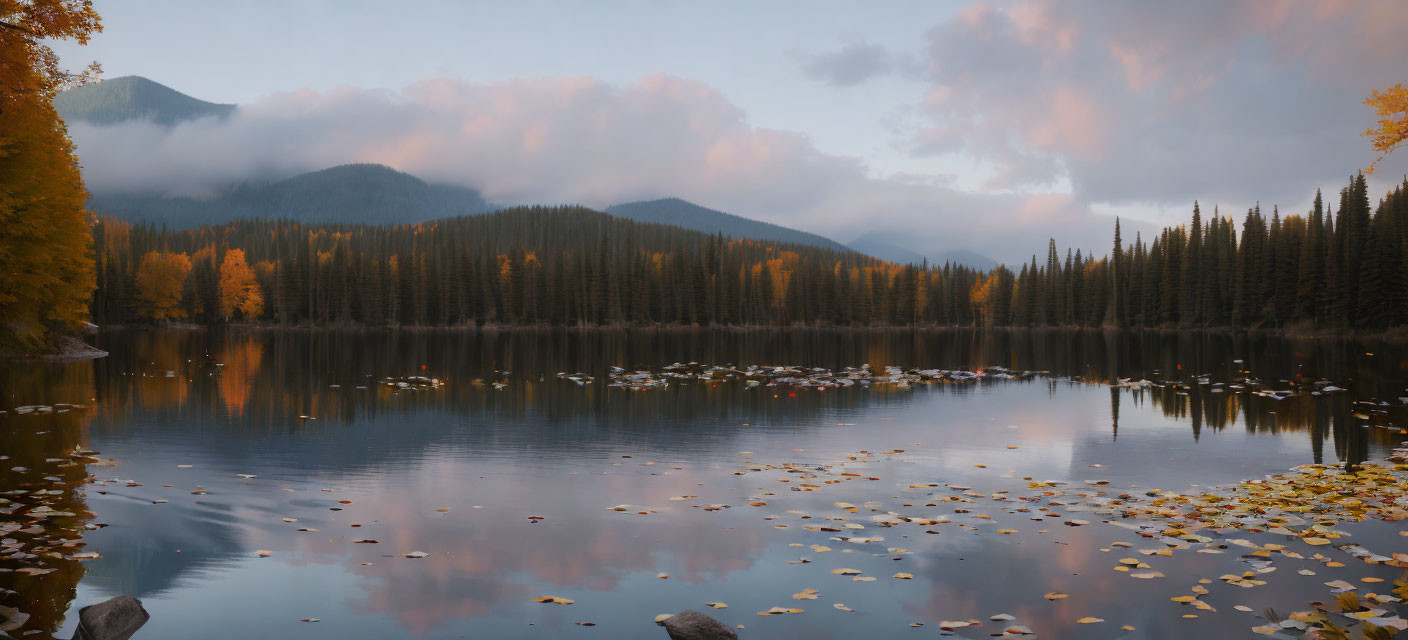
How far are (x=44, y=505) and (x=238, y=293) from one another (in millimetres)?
170054

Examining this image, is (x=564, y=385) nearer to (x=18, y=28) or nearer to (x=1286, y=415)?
(x=18, y=28)

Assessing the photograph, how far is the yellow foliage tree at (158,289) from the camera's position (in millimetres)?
150625

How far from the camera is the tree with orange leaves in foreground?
28047 millimetres

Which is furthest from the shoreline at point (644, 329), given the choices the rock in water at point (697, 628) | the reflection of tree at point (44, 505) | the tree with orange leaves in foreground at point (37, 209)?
the reflection of tree at point (44, 505)

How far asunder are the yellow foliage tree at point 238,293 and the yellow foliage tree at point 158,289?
8.26 metres

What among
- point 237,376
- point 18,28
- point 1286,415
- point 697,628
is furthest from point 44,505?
point 1286,415

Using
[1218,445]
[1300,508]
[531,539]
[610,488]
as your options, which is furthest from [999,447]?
[531,539]

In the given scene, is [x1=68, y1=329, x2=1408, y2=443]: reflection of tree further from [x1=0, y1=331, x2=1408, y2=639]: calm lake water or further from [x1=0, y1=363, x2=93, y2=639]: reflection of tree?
[x1=0, y1=363, x2=93, y2=639]: reflection of tree

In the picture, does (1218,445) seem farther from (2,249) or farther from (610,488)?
(2,249)

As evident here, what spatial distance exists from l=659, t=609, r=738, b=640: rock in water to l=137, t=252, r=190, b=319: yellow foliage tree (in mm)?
172472

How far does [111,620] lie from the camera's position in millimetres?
9109

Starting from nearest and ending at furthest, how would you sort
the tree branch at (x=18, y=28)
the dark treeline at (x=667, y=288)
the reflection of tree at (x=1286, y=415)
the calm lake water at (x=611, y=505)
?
the calm lake water at (x=611, y=505) < the tree branch at (x=18, y=28) < the reflection of tree at (x=1286, y=415) < the dark treeline at (x=667, y=288)

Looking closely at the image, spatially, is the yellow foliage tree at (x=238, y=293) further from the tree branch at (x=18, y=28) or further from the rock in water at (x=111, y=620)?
the rock in water at (x=111, y=620)

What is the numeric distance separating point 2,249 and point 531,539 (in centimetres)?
3941
